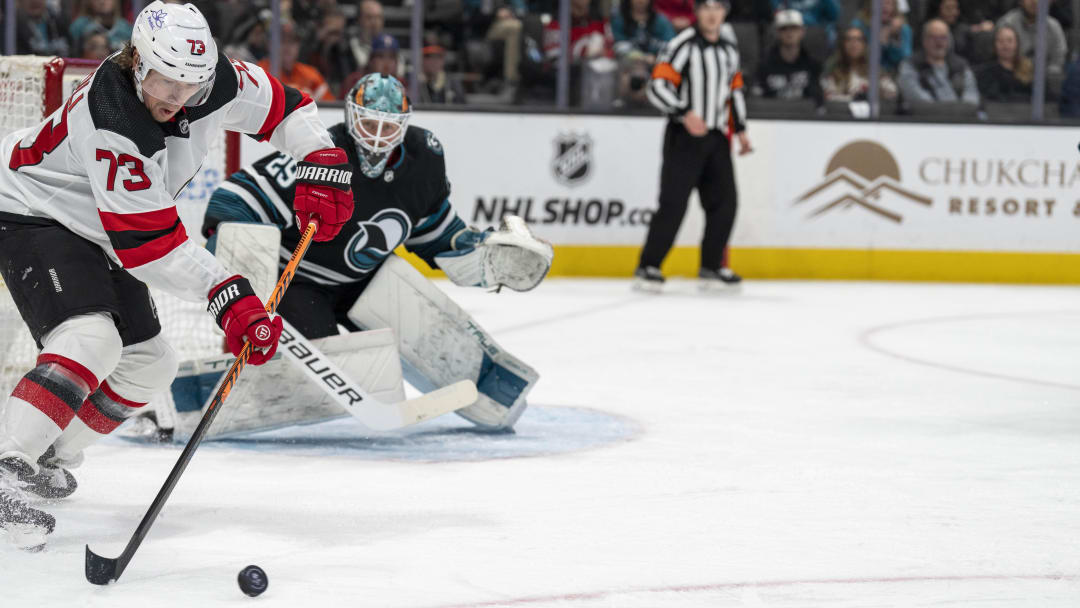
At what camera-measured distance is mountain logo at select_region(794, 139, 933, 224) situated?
23.3 ft

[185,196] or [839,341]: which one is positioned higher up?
[185,196]

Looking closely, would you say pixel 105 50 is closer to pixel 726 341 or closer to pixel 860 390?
pixel 726 341

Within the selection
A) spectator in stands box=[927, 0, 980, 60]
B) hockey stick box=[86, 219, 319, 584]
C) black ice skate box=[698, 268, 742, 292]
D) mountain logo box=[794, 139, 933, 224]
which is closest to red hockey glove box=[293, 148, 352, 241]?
hockey stick box=[86, 219, 319, 584]

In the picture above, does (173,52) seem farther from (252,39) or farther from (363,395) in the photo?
(252,39)

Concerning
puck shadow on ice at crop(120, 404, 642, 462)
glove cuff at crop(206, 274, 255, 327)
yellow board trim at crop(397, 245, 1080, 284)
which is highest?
glove cuff at crop(206, 274, 255, 327)

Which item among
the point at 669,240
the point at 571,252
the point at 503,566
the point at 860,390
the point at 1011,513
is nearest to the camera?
the point at 503,566

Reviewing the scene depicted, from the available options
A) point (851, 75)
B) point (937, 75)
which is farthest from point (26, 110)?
point (937, 75)

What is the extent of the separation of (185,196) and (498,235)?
5.64 ft

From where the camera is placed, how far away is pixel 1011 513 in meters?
2.60

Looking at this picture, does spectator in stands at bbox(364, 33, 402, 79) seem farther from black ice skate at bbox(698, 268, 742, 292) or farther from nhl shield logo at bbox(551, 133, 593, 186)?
black ice skate at bbox(698, 268, 742, 292)

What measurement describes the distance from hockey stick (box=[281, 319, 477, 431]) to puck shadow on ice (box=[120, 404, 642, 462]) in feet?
0.24

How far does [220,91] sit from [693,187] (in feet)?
A: 13.9

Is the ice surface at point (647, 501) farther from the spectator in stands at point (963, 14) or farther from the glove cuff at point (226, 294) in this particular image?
the spectator in stands at point (963, 14)

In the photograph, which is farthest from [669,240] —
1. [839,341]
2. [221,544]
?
[221,544]
